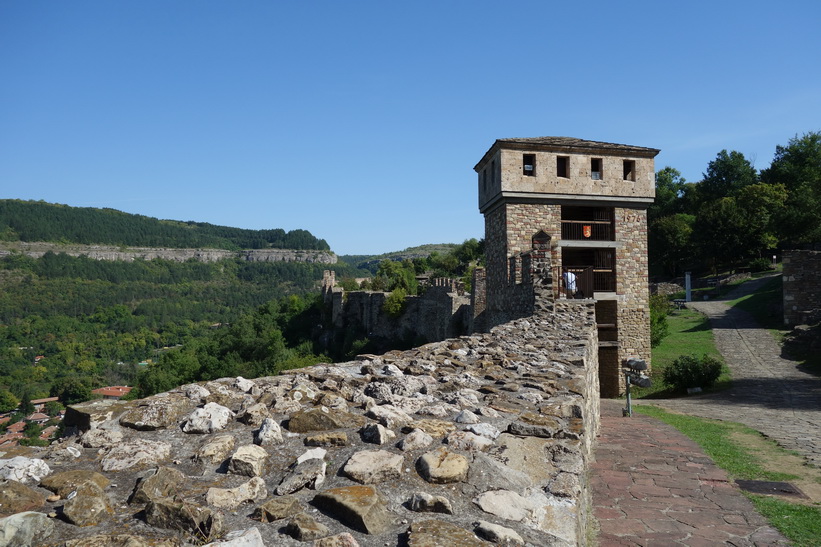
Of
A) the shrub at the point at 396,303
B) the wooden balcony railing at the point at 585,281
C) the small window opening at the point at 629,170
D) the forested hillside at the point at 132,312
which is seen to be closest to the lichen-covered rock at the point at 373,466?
the wooden balcony railing at the point at 585,281

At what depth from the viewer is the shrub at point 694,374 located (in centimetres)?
1506

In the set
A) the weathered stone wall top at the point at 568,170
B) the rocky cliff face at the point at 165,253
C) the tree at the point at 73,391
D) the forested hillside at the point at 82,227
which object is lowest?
the tree at the point at 73,391

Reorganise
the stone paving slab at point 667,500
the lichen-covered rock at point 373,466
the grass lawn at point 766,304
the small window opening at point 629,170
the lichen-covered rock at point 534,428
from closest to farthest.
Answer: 1. the lichen-covered rock at point 373,466
2. the lichen-covered rock at point 534,428
3. the stone paving slab at point 667,500
4. the small window opening at point 629,170
5. the grass lawn at point 766,304

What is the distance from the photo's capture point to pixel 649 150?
16859 mm

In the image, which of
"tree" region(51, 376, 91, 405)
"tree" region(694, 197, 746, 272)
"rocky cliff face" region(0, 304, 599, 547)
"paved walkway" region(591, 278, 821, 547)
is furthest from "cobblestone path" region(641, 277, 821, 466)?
"tree" region(51, 376, 91, 405)

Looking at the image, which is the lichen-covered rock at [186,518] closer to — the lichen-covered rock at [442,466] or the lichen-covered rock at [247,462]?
the lichen-covered rock at [247,462]

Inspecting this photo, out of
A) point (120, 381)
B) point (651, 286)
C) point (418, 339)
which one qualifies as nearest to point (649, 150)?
point (418, 339)

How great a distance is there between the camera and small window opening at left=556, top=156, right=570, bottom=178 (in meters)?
16.3

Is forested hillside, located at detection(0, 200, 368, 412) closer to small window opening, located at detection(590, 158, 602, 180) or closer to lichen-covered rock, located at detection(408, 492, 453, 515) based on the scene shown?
small window opening, located at detection(590, 158, 602, 180)

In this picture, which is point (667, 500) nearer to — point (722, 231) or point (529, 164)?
point (529, 164)

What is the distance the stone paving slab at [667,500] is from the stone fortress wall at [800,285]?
16833mm

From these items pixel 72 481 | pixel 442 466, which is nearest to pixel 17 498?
pixel 72 481

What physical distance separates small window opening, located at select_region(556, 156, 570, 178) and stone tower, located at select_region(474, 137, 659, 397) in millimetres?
30

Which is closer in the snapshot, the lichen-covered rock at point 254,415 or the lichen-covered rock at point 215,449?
the lichen-covered rock at point 215,449
